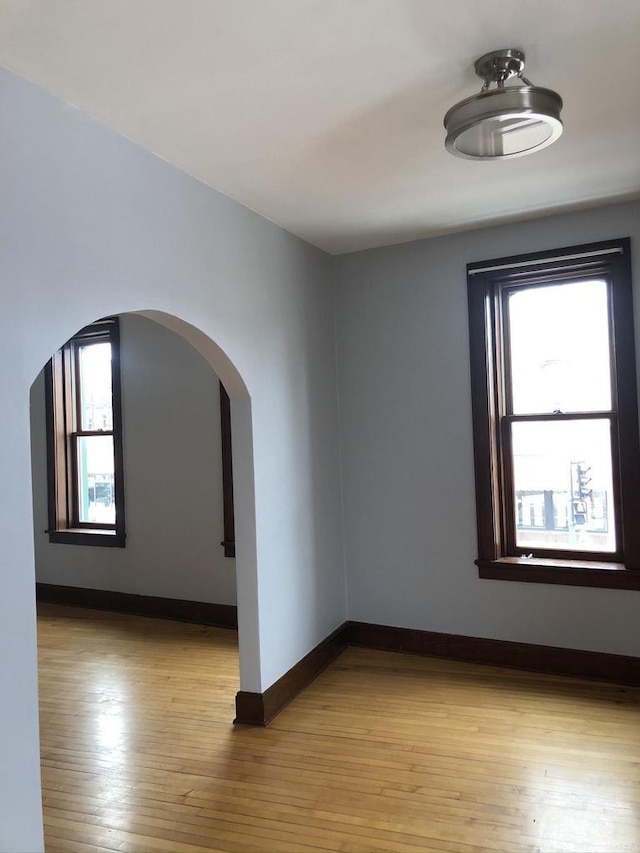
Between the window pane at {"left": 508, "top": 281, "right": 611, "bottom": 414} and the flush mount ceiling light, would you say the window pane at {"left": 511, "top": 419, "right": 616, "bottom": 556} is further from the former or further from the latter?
the flush mount ceiling light

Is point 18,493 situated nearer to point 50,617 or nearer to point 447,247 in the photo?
point 447,247

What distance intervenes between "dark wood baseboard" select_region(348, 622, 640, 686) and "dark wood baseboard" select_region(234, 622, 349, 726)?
229mm

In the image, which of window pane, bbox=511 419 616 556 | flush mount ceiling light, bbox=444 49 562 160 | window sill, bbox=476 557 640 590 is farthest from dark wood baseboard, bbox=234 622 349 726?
flush mount ceiling light, bbox=444 49 562 160

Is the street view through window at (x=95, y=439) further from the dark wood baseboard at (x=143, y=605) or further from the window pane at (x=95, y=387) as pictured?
the dark wood baseboard at (x=143, y=605)

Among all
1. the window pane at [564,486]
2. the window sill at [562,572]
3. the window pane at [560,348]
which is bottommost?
the window sill at [562,572]

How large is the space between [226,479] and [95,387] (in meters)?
1.75

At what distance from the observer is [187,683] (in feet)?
13.4

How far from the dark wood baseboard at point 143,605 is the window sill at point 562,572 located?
2119 mm

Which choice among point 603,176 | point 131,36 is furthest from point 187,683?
point 603,176

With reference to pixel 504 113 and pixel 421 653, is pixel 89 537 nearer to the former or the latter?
pixel 421 653

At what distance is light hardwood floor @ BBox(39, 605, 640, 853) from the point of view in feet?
8.33

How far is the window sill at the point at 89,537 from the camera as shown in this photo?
5754 millimetres

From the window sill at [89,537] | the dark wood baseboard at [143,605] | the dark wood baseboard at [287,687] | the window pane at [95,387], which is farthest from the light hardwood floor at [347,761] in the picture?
the window pane at [95,387]

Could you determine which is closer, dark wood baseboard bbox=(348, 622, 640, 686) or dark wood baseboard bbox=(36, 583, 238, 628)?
dark wood baseboard bbox=(348, 622, 640, 686)
